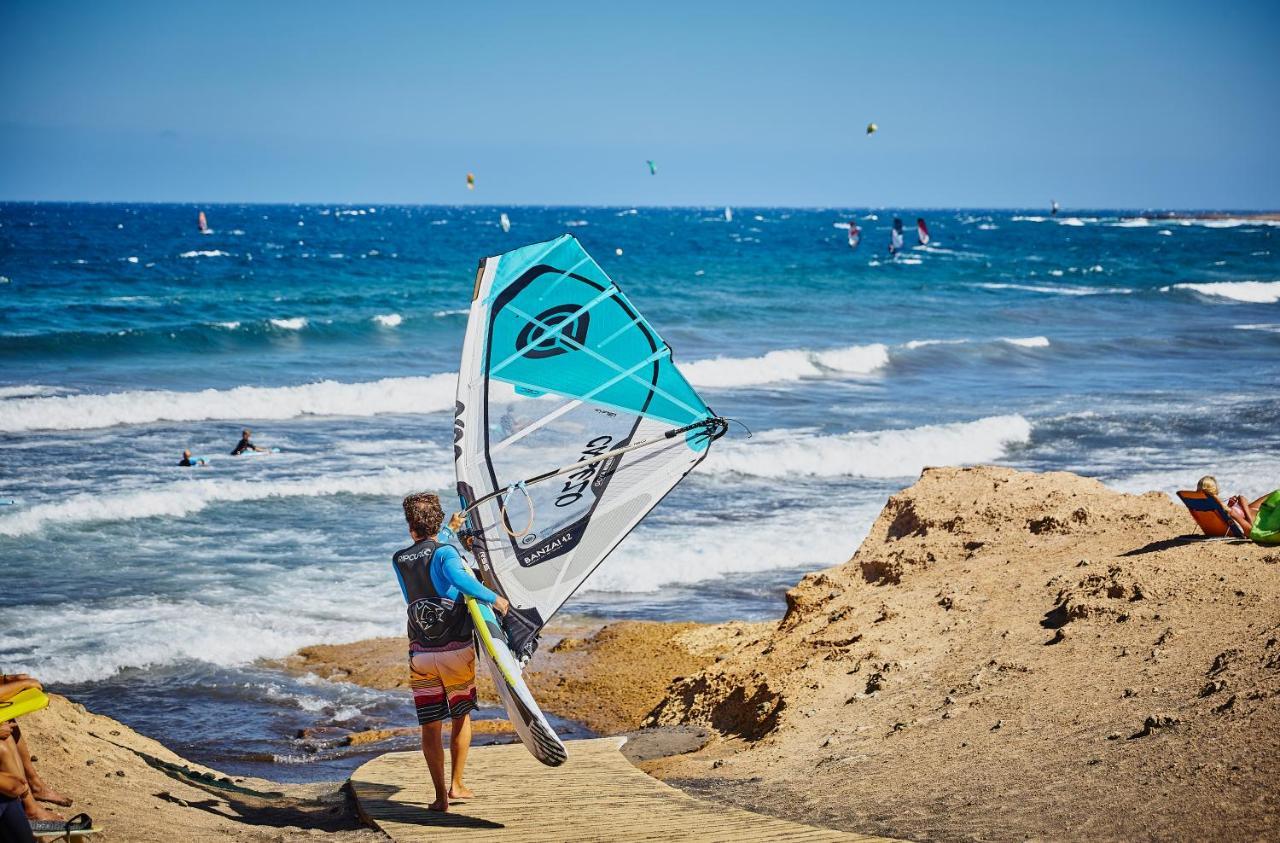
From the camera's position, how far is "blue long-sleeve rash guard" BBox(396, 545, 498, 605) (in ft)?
17.7

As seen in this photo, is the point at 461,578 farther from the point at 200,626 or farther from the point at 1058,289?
the point at 1058,289

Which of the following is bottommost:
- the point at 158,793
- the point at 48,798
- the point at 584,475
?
the point at 158,793

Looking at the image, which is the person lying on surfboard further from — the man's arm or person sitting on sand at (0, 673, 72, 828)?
person sitting on sand at (0, 673, 72, 828)

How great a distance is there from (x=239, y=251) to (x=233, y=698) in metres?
58.2

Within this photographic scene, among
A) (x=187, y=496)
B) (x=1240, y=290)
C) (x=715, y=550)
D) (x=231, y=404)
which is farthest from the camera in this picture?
(x=1240, y=290)

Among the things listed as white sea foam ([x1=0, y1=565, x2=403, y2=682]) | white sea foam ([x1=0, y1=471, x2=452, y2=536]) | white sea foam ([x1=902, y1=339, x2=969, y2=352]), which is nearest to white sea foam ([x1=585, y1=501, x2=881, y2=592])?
white sea foam ([x1=0, y1=565, x2=403, y2=682])

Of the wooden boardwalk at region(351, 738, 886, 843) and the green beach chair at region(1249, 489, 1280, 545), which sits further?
the green beach chair at region(1249, 489, 1280, 545)

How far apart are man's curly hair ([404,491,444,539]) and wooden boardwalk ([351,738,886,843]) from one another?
4.64ft

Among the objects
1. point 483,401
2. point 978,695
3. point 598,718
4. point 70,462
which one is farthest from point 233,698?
point 70,462

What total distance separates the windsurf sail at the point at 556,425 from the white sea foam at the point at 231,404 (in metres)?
17.6

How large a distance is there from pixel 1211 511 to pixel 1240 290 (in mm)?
49317

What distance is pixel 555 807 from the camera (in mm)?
5902

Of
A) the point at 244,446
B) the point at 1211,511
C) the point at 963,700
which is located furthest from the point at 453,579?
the point at 244,446

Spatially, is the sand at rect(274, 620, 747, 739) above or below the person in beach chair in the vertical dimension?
below
